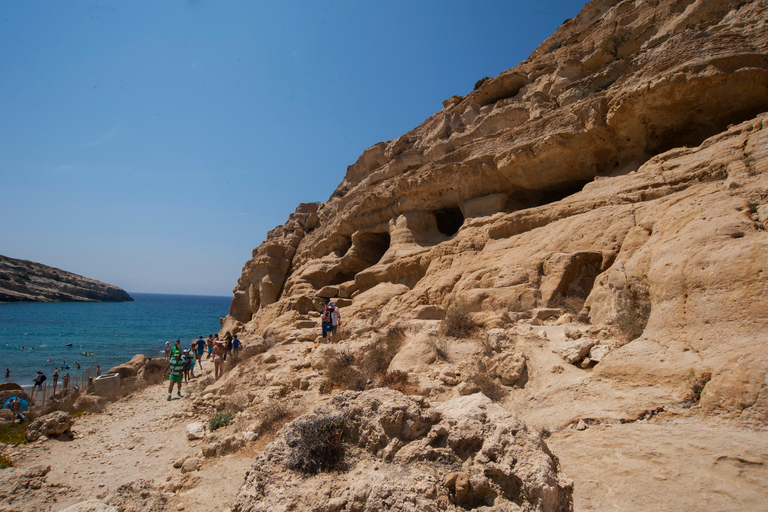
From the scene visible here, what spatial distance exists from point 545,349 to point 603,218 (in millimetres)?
4240

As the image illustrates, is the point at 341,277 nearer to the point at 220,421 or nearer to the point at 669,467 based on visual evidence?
the point at 220,421

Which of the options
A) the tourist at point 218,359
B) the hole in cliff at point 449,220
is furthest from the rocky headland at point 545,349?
the hole in cliff at point 449,220

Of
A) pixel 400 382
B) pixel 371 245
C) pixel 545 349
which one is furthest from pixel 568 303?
pixel 371 245

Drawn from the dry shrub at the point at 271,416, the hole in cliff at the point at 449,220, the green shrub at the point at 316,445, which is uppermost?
the hole in cliff at the point at 449,220

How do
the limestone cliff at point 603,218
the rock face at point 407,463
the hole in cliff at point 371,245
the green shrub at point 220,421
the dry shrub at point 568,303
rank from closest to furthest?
the rock face at point 407,463, the limestone cliff at point 603,218, the green shrub at point 220,421, the dry shrub at point 568,303, the hole in cliff at point 371,245

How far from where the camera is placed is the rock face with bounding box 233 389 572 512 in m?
2.30

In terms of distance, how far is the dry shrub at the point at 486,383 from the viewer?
452cm

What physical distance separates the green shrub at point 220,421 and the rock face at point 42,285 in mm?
95950

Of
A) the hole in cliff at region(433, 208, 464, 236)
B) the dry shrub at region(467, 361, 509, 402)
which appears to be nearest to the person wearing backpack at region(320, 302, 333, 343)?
the dry shrub at region(467, 361, 509, 402)

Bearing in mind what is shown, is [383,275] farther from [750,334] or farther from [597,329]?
[750,334]

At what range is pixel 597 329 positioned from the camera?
208 inches

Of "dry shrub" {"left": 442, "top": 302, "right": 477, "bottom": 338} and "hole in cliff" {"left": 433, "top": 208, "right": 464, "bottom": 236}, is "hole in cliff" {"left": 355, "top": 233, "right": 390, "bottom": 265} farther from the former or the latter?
"dry shrub" {"left": 442, "top": 302, "right": 477, "bottom": 338}

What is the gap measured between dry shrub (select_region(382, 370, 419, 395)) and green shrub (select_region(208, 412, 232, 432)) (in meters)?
2.62

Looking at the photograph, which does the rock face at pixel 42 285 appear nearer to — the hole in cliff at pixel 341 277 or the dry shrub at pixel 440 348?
the hole in cliff at pixel 341 277
